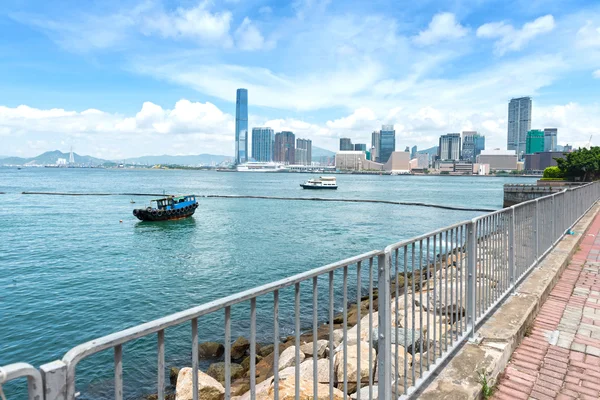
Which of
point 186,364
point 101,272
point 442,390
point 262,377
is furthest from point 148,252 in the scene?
point 442,390

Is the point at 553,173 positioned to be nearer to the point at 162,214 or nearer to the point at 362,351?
the point at 162,214

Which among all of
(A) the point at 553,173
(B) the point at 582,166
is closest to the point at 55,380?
(B) the point at 582,166

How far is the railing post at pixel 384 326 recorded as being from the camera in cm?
298

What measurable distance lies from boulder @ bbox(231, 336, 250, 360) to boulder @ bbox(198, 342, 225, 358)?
1.53ft

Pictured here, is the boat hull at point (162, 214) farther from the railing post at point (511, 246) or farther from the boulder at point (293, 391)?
the boulder at point (293, 391)

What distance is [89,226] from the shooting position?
38438 millimetres

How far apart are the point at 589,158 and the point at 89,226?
66679 mm

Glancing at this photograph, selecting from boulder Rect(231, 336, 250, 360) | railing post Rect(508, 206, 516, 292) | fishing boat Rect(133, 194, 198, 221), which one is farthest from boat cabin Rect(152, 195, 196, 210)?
railing post Rect(508, 206, 516, 292)

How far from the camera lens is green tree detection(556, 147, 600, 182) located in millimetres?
61906

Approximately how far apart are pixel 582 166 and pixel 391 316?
71.2 metres

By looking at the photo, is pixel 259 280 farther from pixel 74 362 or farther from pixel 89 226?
pixel 89 226

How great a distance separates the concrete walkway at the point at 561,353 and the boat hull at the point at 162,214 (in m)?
41.5

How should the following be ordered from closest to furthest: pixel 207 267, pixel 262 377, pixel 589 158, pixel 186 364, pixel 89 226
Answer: pixel 262 377 < pixel 186 364 < pixel 207 267 < pixel 89 226 < pixel 589 158

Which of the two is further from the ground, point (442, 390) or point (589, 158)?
point (589, 158)
